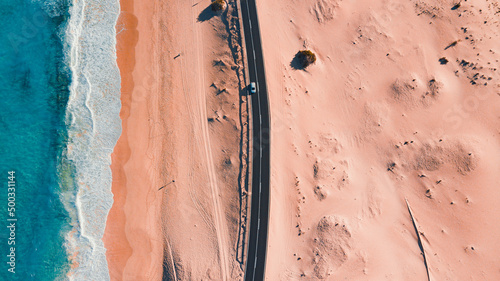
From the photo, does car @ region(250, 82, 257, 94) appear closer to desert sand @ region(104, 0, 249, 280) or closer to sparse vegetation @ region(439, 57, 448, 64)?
desert sand @ region(104, 0, 249, 280)

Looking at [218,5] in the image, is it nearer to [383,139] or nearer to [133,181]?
[133,181]

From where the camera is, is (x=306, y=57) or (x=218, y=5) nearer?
(x=306, y=57)

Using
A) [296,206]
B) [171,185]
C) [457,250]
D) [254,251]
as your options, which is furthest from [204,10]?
[457,250]

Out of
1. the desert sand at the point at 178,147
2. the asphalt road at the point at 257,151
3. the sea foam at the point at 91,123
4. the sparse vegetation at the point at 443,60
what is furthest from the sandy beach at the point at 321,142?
the sea foam at the point at 91,123

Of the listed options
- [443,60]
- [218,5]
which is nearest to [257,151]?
[218,5]

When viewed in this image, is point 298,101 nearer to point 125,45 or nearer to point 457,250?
point 125,45

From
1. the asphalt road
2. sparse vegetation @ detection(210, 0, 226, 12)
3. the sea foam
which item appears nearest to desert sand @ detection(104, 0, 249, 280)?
sparse vegetation @ detection(210, 0, 226, 12)
